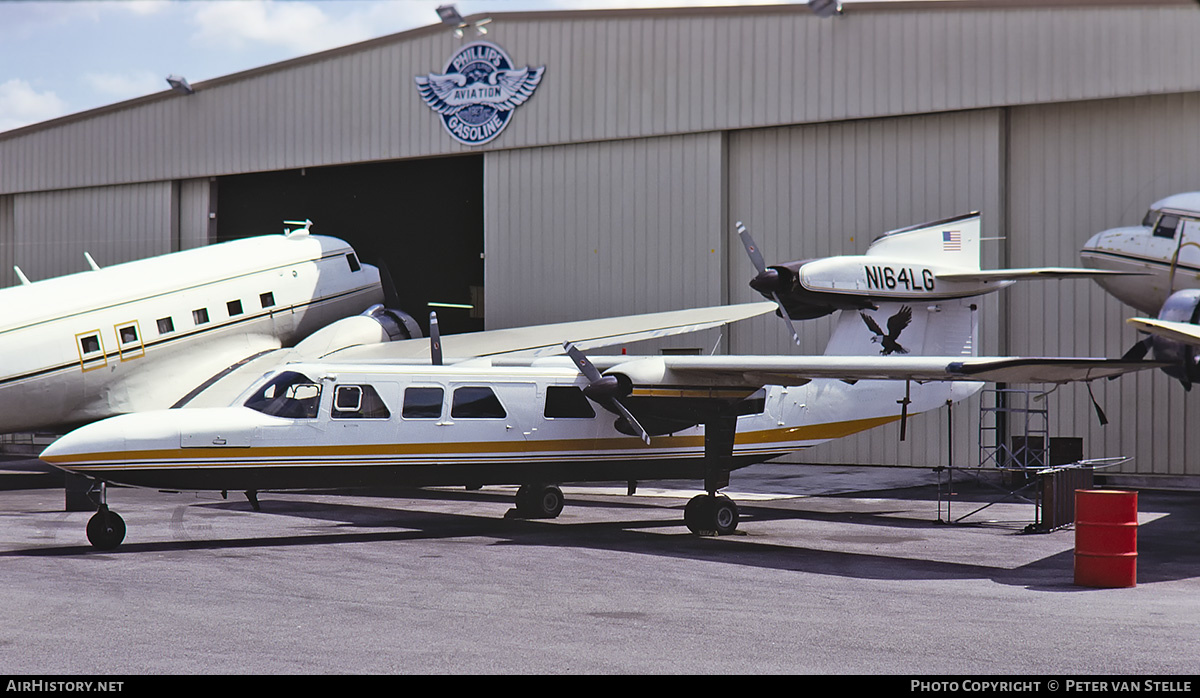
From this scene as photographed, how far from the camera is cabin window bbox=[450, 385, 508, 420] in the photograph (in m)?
16.8

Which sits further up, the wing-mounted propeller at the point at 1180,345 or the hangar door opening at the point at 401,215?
the hangar door opening at the point at 401,215

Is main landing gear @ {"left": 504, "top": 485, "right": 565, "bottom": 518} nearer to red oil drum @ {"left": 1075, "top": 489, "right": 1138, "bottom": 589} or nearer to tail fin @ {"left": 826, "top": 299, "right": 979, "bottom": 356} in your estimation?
tail fin @ {"left": 826, "top": 299, "right": 979, "bottom": 356}

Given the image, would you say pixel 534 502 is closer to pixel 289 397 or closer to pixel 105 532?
pixel 289 397

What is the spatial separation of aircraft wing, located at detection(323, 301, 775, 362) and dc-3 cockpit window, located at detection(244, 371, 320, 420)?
6.90 metres

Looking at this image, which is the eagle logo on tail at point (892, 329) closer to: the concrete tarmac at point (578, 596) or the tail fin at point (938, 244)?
the tail fin at point (938, 244)

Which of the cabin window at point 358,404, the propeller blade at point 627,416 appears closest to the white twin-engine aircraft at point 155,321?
the cabin window at point 358,404

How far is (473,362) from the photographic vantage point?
18.2 m

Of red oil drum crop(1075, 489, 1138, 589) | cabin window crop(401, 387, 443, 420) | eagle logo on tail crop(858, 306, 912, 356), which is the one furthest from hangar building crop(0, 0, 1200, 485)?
cabin window crop(401, 387, 443, 420)

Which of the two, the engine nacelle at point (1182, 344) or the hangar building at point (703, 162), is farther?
the hangar building at point (703, 162)

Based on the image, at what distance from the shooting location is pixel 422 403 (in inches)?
653

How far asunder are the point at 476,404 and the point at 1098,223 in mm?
15625

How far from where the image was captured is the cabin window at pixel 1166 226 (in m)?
22.0

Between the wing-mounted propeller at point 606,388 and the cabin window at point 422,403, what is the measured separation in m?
2.00
